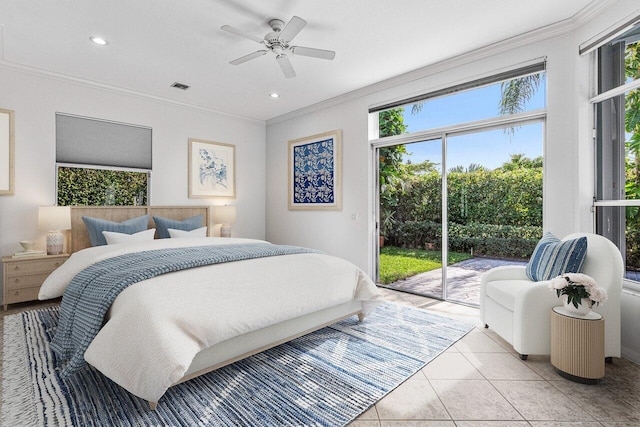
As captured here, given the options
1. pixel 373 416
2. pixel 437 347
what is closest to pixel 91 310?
pixel 373 416

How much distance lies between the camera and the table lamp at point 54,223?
3.51m

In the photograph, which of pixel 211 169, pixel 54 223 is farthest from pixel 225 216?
pixel 54 223

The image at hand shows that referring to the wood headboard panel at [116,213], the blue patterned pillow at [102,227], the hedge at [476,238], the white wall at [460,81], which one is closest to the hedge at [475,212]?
the hedge at [476,238]

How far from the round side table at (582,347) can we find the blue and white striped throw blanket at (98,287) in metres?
2.22

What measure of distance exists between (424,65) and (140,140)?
382 cm

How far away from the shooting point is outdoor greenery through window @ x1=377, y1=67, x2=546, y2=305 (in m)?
3.25

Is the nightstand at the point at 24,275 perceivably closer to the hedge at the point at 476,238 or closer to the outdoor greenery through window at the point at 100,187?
the outdoor greenery through window at the point at 100,187

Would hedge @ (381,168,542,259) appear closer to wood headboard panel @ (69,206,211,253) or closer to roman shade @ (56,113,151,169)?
wood headboard panel @ (69,206,211,253)

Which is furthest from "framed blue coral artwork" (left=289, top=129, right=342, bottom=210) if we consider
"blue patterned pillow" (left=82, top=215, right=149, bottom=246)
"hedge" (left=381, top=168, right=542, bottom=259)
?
"blue patterned pillow" (left=82, top=215, right=149, bottom=246)

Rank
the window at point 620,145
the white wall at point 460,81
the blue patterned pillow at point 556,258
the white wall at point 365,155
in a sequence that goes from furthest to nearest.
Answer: the white wall at point 365,155
the white wall at point 460,81
the window at point 620,145
the blue patterned pillow at point 556,258

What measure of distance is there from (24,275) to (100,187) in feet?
4.25

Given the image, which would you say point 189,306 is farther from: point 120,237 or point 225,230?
point 225,230

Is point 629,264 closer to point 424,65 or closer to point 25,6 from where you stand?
point 424,65

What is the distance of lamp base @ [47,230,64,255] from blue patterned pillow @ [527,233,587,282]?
4762 mm
